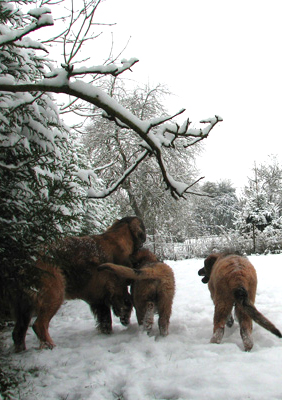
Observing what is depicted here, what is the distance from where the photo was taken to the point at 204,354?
10.9 feet

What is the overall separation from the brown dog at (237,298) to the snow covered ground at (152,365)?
0.71 feet

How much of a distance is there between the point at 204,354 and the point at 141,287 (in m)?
1.24

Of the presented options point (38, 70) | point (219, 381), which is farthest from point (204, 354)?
point (38, 70)

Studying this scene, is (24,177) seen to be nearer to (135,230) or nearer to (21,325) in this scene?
(21,325)

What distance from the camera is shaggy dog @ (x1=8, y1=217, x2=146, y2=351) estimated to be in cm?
368

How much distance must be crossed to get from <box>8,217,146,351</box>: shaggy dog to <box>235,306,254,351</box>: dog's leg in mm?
1787

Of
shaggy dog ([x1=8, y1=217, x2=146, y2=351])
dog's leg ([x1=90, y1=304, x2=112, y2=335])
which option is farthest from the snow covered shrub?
dog's leg ([x1=90, y1=304, x2=112, y2=335])

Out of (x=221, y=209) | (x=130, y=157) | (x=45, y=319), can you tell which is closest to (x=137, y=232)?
(x=45, y=319)

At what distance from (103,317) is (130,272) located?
999 millimetres

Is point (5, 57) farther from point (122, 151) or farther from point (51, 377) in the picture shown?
point (122, 151)

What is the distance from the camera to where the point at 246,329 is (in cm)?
355

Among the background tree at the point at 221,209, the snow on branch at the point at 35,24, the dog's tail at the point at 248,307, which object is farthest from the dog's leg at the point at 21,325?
A: the background tree at the point at 221,209

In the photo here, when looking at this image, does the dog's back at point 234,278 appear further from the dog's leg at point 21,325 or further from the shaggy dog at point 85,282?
the dog's leg at point 21,325

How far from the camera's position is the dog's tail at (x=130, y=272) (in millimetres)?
3967
